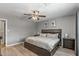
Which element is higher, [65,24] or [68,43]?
[65,24]

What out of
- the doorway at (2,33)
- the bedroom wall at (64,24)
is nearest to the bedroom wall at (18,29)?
the doorway at (2,33)

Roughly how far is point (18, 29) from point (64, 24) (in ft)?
3.75

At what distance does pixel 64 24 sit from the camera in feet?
5.85

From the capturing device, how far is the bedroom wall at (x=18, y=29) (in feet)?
5.75

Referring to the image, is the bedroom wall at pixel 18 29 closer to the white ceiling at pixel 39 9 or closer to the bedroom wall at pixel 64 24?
the white ceiling at pixel 39 9

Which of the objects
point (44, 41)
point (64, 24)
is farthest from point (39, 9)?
point (44, 41)

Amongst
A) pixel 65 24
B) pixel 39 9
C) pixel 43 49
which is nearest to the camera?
pixel 39 9

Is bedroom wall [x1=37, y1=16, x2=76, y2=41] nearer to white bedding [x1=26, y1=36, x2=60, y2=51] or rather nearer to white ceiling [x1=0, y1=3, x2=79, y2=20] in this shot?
white ceiling [x1=0, y1=3, x2=79, y2=20]

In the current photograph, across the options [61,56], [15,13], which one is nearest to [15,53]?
[15,13]

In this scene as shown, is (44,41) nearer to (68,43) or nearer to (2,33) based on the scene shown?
(68,43)

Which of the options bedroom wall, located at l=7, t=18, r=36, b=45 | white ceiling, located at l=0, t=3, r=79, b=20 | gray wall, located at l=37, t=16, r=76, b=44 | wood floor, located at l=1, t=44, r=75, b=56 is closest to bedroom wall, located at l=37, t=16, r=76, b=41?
gray wall, located at l=37, t=16, r=76, b=44

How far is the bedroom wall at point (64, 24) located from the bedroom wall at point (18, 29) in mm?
228

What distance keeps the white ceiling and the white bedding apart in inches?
22.6

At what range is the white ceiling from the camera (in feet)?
5.19
